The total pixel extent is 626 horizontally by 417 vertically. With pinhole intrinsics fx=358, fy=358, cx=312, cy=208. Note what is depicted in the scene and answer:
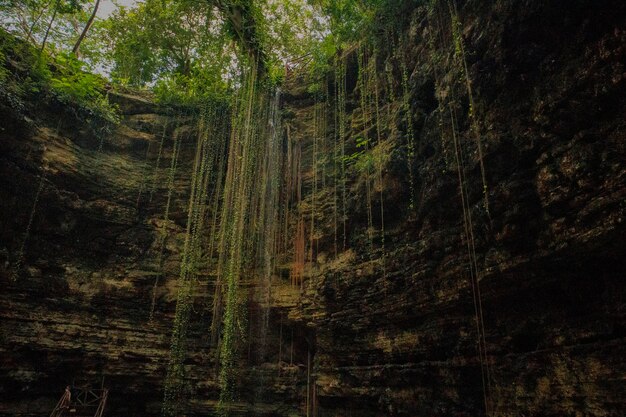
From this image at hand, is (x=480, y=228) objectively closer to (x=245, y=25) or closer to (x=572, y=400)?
(x=572, y=400)

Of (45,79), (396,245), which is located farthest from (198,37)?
(396,245)

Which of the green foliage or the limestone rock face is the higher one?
the green foliage

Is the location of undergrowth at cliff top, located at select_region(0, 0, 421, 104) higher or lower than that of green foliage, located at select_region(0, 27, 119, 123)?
higher

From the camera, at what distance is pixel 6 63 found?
8.38 m

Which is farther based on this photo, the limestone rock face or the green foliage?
the green foliage

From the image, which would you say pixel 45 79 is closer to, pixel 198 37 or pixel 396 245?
pixel 198 37

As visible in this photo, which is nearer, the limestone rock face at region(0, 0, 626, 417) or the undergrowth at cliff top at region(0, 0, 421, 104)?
the limestone rock face at region(0, 0, 626, 417)

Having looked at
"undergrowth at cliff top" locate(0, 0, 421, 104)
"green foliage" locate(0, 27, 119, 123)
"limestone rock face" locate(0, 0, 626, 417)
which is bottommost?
"limestone rock face" locate(0, 0, 626, 417)

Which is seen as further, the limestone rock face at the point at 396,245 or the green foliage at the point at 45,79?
the green foliage at the point at 45,79

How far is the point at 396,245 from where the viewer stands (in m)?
6.70

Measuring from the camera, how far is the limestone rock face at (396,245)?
3.94m

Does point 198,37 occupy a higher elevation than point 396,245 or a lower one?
higher

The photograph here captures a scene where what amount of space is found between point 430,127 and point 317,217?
370cm

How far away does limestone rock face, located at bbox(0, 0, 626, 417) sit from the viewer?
3.94m
